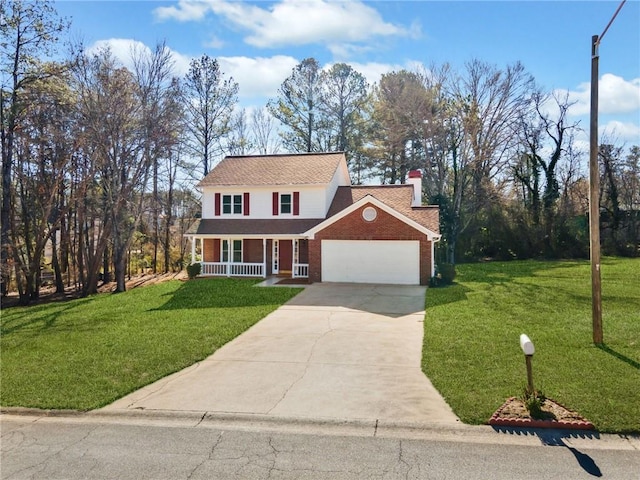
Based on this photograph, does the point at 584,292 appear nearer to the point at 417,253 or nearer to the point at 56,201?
the point at 417,253

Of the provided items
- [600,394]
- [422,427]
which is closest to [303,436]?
[422,427]

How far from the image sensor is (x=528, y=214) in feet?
108

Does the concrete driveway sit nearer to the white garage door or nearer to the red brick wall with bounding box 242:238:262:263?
the white garage door

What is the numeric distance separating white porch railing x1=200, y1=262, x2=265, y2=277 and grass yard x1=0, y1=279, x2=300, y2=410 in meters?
3.57

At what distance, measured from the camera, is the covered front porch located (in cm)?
2320

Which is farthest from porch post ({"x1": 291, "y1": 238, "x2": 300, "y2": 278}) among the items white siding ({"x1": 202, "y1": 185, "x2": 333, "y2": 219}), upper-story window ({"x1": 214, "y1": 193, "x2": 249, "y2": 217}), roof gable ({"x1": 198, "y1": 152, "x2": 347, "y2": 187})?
upper-story window ({"x1": 214, "y1": 193, "x2": 249, "y2": 217})

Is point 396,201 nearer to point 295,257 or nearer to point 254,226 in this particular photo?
point 295,257

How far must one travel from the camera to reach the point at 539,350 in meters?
9.35

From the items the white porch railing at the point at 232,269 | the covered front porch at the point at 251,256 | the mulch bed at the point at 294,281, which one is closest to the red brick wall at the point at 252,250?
the covered front porch at the point at 251,256

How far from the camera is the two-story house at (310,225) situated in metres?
19.8

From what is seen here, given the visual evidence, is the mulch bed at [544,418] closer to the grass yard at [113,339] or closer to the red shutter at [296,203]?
the grass yard at [113,339]

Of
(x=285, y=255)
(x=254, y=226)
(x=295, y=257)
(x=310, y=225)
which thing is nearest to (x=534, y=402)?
(x=310, y=225)

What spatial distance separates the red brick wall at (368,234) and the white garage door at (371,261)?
0.20 metres

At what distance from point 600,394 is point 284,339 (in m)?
6.98
